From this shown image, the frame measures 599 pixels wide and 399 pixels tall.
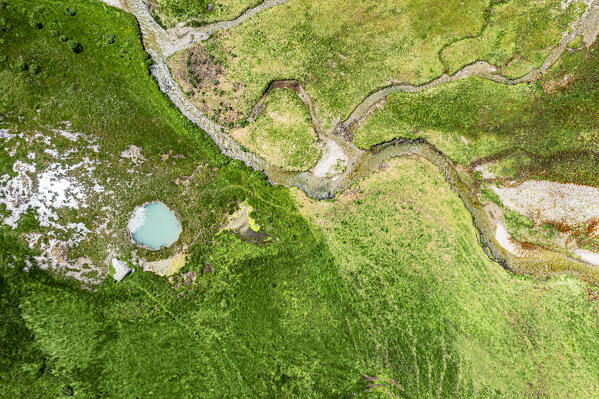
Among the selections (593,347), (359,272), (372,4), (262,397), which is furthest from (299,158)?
(593,347)

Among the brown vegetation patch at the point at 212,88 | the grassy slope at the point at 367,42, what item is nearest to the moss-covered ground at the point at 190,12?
the grassy slope at the point at 367,42

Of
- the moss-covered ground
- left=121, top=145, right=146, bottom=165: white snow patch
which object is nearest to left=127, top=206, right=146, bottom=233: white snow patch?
left=121, top=145, right=146, bottom=165: white snow patch

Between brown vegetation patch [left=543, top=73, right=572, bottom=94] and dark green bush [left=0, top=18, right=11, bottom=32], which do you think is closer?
dark green bush [left=0, top=18, right=11, bottom=32]

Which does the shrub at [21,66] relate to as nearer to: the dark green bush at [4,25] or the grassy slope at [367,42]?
the dark green bush at [4,25]

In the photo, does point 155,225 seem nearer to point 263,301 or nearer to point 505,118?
point 263,301

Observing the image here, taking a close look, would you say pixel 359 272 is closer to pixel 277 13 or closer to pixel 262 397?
pixel 262 397

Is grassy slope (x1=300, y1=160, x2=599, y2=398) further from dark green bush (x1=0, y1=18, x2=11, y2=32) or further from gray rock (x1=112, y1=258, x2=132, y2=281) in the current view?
dark green bush (x1=0, y1=18, x2=11, y2=32)

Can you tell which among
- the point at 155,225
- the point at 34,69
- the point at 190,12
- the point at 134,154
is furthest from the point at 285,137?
the point at 34,69
